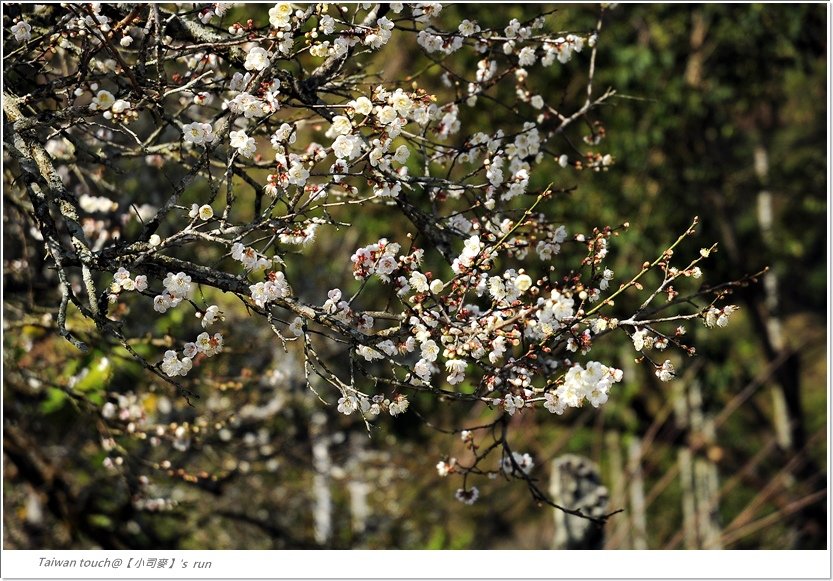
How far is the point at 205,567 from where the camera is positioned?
446 cm

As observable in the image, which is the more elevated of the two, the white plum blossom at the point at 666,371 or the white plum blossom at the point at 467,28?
the white plum blossom at the point at 467,28

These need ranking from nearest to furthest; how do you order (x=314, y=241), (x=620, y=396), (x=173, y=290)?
(x=173, y=290) < (x=314, y=241) < (x=620, y=396)

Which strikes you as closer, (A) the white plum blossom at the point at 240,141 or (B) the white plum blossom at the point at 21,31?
(A) the white plum blossom at the point at 240,141

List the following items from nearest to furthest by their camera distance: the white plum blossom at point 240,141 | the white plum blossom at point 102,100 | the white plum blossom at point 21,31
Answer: the white plum blossom at point 240,141 → the white plum blossom at point 102,100 → the white plum blossom at point 21,31

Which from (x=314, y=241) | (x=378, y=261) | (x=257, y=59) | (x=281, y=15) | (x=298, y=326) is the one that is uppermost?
(x=281, y=15)

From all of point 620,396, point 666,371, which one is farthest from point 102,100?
point 620,396

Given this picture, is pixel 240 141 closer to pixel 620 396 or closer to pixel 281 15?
pixel 281 15

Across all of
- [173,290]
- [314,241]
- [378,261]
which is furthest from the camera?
[314,241]

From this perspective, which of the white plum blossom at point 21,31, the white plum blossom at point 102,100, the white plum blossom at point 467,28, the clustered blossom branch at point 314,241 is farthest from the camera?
the white plum blossom at point 467,28

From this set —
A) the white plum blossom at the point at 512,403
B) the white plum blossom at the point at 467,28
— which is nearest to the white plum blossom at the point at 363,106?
the white plum blossom at the point at 467,28

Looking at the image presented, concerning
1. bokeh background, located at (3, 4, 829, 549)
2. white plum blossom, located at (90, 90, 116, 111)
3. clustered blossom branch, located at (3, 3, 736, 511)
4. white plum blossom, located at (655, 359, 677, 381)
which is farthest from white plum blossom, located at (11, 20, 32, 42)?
bokeh background, located at (3, 4, 829, 549)

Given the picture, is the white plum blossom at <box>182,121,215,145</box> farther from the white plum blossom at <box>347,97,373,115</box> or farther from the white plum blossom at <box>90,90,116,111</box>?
the white plum blossom at <box>347,97,373,115</box>

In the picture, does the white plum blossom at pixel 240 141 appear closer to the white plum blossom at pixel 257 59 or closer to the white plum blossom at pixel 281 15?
the white plum blossom at pixel 257 59

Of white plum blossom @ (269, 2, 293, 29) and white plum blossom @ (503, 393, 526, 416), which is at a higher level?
white plum blossom @ (269, 2, 293, 29)
